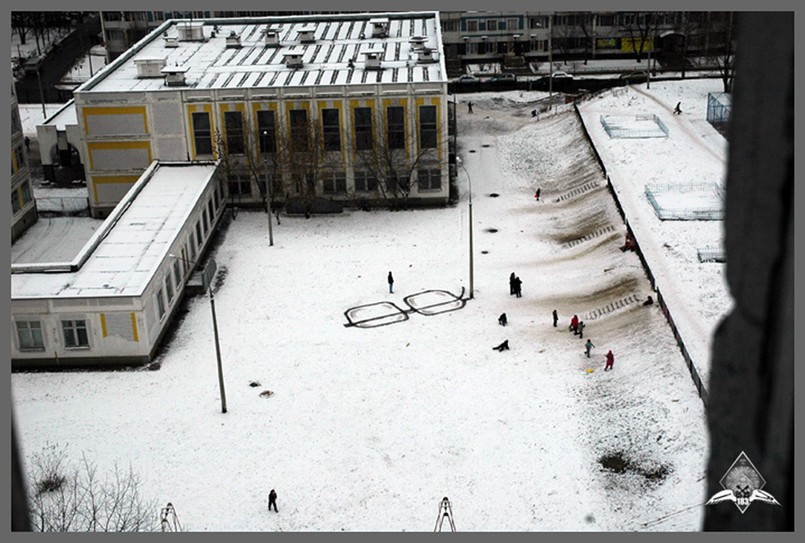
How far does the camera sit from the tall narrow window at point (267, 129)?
188 ft

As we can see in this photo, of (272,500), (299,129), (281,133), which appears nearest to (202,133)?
(281,133)

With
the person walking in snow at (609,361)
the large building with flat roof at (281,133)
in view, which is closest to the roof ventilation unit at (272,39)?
the large building with flat roof at (281,133)

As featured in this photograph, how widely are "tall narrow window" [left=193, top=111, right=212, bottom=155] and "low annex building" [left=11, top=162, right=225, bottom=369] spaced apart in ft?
37.2

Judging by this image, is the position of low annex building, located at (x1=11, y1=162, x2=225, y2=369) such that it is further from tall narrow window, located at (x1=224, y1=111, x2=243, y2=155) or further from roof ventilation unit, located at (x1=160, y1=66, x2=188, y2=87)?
roof ventilation unit, located at (x1=160, y1=66, x2=188, y2=87)

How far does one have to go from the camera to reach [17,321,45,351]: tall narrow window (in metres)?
38.9

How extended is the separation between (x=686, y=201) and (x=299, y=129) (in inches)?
866

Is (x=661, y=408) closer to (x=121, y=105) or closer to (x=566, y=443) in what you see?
(x=566, y=443)

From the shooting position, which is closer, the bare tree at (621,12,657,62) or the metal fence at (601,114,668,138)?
the metal fence at (601,114,668,138)

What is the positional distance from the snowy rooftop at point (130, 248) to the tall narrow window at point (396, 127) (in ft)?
35.3

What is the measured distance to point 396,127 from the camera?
189 ft

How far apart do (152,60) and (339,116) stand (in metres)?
12.3

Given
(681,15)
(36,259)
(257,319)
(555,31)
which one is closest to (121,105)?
(36,259)

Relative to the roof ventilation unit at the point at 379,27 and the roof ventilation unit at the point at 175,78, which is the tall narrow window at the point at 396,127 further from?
the roof ventilation unit at the point at 379,27

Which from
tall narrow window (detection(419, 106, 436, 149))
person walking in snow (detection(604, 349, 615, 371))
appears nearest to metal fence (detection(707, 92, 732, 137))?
tall narrow window (detection(419, 106, 436, 149))
